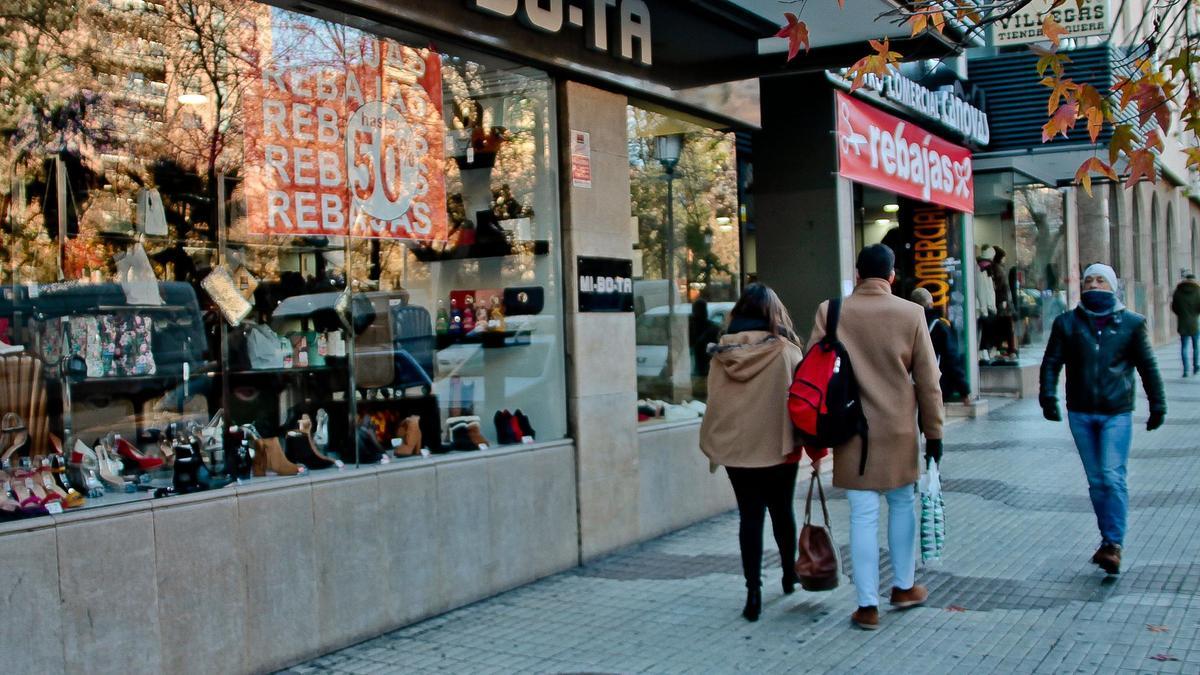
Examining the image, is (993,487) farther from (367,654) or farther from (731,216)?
(367,654)

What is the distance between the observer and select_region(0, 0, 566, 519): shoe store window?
5789 mm

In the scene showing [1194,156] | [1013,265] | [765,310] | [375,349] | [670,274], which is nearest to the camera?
[1194,156]

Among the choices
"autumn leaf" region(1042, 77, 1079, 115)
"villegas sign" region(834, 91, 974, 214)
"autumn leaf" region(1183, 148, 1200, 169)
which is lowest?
"autumn leaf" region(1183, 148, 1200, 169)

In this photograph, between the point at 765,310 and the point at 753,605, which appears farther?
the point at 765,310

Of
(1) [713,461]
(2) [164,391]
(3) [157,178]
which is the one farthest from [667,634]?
(3) [157,178]

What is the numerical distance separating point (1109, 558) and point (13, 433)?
6008mm

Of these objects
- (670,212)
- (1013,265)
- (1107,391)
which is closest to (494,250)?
(670,212)

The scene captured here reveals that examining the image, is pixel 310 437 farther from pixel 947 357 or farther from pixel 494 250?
pixel 947 357

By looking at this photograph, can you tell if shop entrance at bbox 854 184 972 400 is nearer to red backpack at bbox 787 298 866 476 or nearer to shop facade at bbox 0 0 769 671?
shop facade at bbox 0 0 769 671

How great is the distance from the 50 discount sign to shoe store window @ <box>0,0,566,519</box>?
14mm

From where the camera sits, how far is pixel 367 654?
230 inches

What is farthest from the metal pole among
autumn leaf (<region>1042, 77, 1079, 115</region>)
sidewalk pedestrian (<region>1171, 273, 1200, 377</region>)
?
sidewalk pedestrian (<region>1171, 273, 1200, 377</region>)

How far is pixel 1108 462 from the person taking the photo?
6887mm

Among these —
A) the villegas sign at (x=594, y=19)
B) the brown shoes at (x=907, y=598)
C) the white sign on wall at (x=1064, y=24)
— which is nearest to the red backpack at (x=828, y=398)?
the brown shoes at (x=907, y=598)
